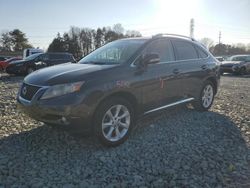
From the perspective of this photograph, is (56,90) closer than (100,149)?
Yes

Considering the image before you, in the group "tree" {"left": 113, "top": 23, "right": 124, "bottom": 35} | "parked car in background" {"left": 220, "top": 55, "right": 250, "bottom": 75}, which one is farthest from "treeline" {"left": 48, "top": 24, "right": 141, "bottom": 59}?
"parked car in background" {"left": 220, "top": 55, "right": 250, "bottom": 75}

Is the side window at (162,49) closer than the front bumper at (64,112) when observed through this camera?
→ No

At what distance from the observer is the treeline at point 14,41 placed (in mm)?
63844

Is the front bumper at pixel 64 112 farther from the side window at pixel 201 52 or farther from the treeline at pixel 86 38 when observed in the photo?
the treeline at pixel 86 38

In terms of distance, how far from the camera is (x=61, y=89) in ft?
12.6

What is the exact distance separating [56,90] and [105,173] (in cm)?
134

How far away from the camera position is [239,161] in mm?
4047

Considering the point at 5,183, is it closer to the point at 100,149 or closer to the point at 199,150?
the point at 100,149

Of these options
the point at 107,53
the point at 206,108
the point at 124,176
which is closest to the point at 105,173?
the point at 124,176

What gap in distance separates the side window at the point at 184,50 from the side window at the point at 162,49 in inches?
8.6

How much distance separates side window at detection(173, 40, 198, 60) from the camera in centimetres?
566

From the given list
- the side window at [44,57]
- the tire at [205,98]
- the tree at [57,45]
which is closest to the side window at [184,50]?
the tire at [205,98]

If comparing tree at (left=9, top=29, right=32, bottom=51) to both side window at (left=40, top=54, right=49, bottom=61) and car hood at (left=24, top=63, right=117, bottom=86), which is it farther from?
car hood at (left=24, top=63, right=117, bottom=86)

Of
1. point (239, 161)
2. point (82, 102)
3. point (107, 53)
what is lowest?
point (239, 161)
